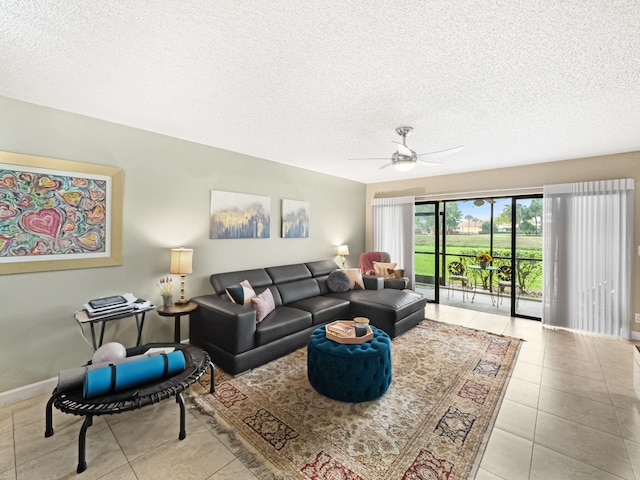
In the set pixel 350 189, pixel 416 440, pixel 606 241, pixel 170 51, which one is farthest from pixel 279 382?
pixel 606 241

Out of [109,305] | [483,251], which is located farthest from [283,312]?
[483,251]

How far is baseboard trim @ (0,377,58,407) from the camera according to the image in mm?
2389

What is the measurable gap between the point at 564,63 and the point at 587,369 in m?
3.02

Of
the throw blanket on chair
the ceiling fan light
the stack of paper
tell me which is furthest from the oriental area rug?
the throw blanket on chair

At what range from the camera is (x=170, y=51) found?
179 cm

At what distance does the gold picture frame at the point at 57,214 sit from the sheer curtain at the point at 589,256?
577cm

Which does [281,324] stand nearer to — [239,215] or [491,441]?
[239,215]

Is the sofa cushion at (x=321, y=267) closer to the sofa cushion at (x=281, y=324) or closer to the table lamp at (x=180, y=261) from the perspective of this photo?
the sofa cushion at (x=281, y=324)

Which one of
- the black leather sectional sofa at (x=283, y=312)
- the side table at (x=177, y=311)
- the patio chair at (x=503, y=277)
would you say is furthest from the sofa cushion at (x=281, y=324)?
the patio chair at (x=503, y=277)

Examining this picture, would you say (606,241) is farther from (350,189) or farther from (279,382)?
(279,382)

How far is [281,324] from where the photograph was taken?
320 cm

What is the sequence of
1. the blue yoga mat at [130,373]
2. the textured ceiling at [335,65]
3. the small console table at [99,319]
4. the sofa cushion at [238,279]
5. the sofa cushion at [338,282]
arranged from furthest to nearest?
the sofa cushion at [338,282]
the sofa cushion at [238,279]
the small console table at [99,319]
the blue yoga mat at [130,373]
the textured ceiling at [335,65]

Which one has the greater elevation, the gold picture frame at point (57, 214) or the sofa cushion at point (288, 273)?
the gold picture frame at point (57, 214)

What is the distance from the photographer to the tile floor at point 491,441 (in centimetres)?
173
